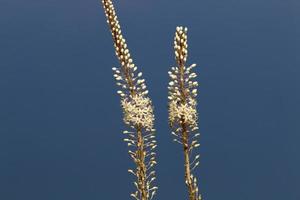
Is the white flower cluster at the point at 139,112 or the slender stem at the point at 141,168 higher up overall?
the white flower cluster at the point at 139,112

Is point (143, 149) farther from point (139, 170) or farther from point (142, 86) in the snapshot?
point (142, 86)

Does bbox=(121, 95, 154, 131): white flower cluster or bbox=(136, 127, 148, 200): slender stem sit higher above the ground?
bbox=(121, 95, 154, 131): white flower cluster

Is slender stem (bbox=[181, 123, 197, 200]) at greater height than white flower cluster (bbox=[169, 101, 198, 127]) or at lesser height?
lesser

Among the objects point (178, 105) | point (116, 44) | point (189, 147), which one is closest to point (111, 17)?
point (116, 44)
